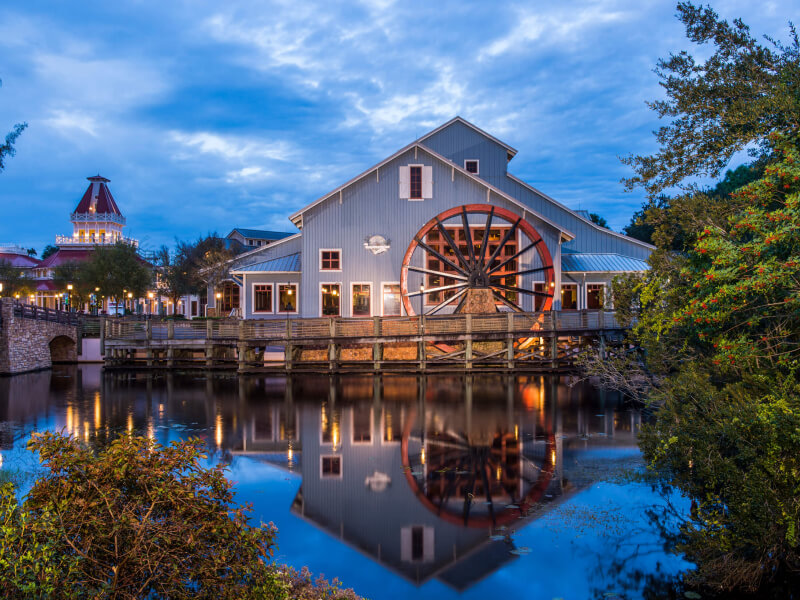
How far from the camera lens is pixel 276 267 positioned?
87.9ft

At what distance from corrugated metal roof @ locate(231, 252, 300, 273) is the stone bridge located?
384 inches

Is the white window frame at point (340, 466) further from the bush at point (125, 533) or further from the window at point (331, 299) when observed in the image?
the window at point (331, 299)

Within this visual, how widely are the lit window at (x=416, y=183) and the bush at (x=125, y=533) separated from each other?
72.6 feet

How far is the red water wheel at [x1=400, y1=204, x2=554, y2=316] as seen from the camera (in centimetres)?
2505

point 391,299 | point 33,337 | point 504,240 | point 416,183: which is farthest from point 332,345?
point 33,337

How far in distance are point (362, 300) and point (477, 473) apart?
16.6 m

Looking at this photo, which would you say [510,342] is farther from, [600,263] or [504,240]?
[600,263]

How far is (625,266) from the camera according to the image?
26.5 metres

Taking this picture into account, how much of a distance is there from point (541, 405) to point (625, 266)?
40.6 ft

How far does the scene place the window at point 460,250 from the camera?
26.2 metres

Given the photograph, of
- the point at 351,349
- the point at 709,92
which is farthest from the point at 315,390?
the point at 709,92

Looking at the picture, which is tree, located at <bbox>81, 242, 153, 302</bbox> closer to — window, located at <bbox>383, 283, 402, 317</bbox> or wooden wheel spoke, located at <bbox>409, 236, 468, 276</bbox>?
window, located at <bbox>383, 283, 402, 317</bbox>

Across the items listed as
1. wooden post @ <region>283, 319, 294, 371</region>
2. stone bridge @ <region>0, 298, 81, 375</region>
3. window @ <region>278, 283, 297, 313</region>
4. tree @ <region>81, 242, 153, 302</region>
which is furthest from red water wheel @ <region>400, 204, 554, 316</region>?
tree @ <region>81, 242, 153, 302</region>

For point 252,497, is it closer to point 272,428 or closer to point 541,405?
point 272,428
